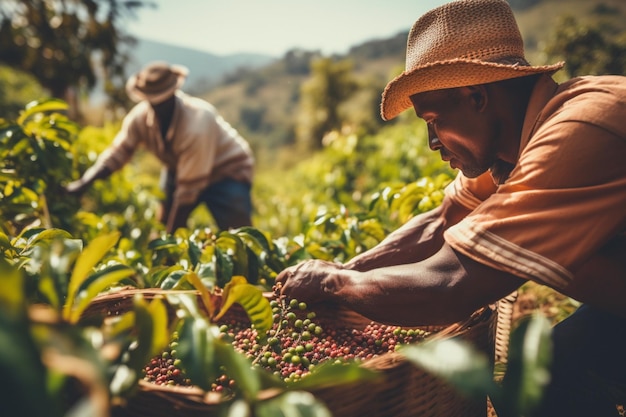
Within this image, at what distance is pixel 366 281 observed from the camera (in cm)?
146

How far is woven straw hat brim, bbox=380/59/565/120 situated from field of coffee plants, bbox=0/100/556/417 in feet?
2.63

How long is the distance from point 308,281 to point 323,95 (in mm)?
49707

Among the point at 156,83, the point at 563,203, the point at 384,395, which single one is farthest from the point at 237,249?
the point at 156,83

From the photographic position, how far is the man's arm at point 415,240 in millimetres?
1940

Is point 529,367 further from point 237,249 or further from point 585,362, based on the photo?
point 237,249

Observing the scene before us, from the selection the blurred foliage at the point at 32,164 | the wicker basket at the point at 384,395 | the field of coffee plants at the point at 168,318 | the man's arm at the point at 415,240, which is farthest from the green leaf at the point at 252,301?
the blurred foliage at the point at 32,164

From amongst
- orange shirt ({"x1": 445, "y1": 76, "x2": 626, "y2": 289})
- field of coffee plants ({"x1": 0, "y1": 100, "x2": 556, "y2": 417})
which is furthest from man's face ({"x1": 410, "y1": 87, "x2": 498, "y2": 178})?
field of coffee plants ({"x1": 0, "y1": 100, "x2": 556, "y2": 417})

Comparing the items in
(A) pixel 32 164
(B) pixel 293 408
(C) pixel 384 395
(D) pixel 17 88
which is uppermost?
(B) pixel 293 408

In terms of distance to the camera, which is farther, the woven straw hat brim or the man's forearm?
the woven straw hat brim

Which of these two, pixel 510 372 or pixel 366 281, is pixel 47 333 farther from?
pixel 366 281

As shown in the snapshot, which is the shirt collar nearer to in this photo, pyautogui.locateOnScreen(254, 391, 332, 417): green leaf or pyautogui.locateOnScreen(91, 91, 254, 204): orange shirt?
pyautogui.locateOnScreen(254, 391, 332, 417): green leaf

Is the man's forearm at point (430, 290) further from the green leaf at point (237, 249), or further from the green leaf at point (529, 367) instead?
the green leaf at point (237, 249)

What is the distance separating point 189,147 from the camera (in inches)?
158

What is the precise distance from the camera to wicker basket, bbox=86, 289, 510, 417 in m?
1.00
